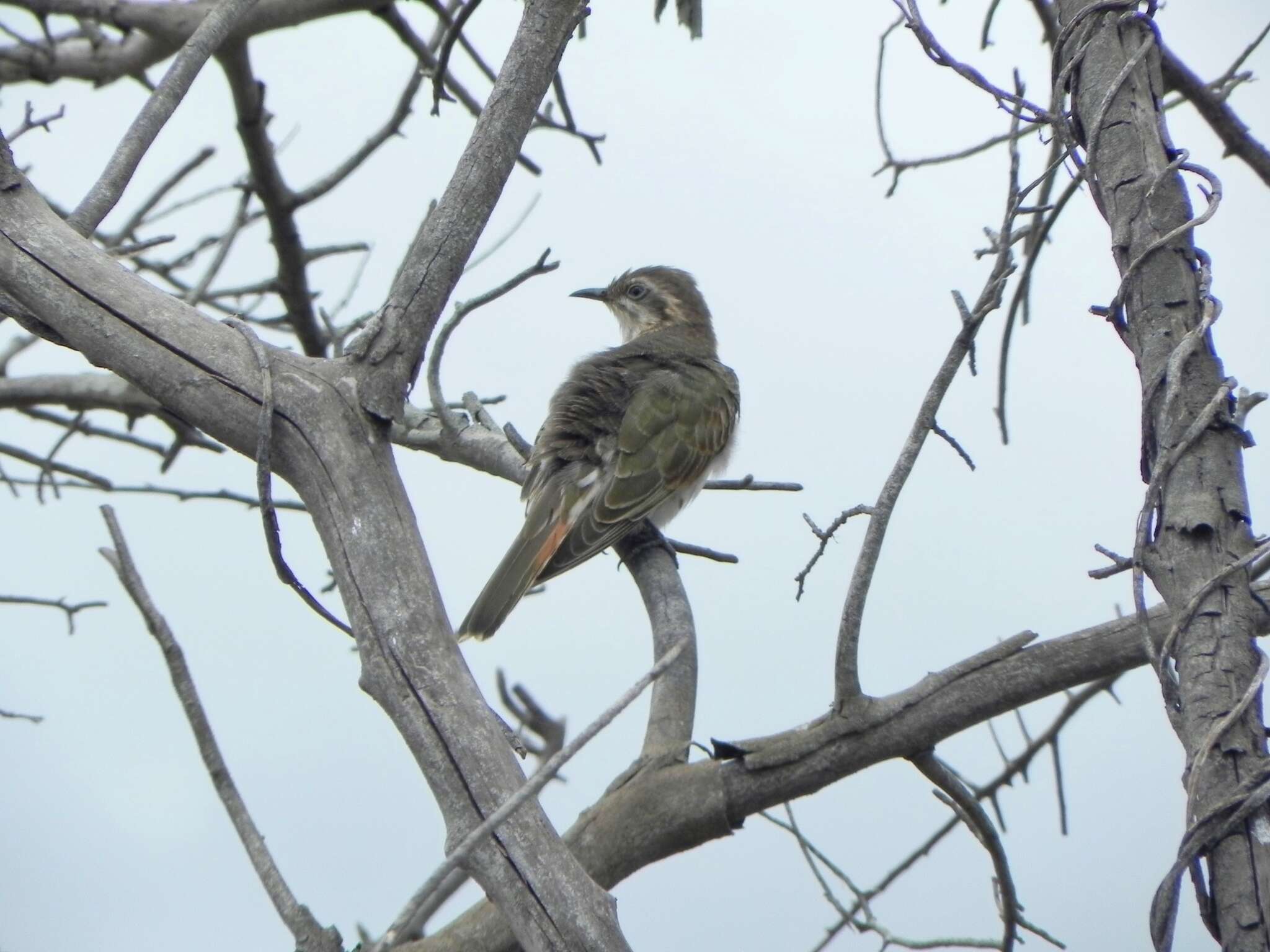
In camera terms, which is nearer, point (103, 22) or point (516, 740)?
point (516, 740)

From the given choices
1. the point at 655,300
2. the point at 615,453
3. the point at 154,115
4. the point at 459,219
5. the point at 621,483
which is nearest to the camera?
the point at 459,219

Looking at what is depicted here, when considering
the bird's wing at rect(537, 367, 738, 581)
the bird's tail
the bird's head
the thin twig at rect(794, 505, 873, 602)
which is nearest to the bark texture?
the thin twig at rect(794, 505, 873, 602)

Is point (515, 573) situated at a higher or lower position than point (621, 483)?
lower

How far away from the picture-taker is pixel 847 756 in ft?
9.05

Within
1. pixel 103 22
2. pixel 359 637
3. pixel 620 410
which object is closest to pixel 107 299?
pixel 359 637

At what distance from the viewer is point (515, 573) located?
491 centimetres

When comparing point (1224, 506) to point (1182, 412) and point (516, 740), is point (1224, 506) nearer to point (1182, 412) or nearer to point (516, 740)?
point (1182, 412)

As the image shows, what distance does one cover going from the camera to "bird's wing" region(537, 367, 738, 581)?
16.7 ft

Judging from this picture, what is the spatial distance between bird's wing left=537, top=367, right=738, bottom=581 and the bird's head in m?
0.91

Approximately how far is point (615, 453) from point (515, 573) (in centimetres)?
94

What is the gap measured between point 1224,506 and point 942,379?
0.67 meters

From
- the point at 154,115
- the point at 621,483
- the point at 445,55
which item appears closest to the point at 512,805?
the point at 154,115

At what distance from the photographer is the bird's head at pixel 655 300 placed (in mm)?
7402

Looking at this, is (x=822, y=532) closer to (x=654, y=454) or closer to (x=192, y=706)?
(x=192, y=706)
